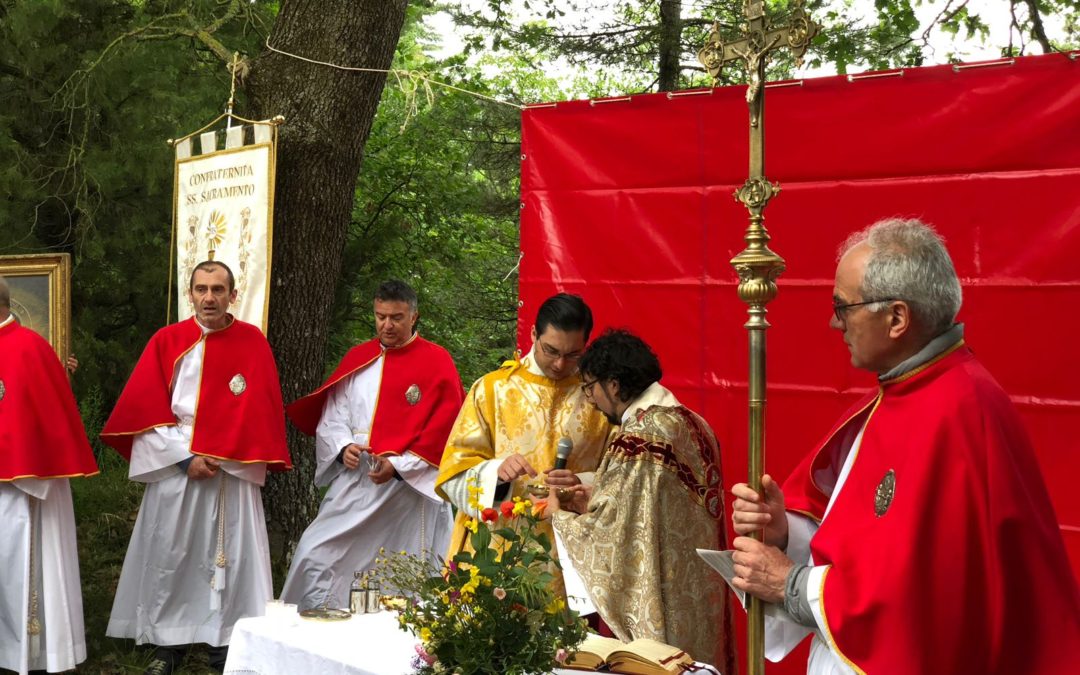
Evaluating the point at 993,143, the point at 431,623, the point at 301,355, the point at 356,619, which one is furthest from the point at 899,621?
the point at 301,355

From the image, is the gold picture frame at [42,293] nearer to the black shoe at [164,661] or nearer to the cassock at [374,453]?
the cassock at [374,453]

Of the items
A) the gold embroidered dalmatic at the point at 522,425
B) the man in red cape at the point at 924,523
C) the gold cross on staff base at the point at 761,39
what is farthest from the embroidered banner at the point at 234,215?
the man in red cape at the point at 924,523

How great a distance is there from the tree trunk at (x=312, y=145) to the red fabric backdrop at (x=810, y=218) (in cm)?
188

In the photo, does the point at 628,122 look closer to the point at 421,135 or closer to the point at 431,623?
the point at 431,623

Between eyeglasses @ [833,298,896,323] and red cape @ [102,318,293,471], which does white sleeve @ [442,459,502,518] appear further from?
eyeglasses @ [833,298,896,323]

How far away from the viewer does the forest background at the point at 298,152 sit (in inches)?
Answer: 287

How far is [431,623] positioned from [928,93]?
Result: 10.5 feet

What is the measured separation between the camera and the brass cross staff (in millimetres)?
2992

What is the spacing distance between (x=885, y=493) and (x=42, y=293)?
211 inches

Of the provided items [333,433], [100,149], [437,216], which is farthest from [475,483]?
[437,216]

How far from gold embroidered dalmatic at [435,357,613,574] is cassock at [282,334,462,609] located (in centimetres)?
140

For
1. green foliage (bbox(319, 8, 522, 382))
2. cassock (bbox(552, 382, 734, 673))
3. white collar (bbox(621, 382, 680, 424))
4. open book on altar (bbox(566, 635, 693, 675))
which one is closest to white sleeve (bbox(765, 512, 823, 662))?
open book on altar (bbox(566, 635, 693, 675))

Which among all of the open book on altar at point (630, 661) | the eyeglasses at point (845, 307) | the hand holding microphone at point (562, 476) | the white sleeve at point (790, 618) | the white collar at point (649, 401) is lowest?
the open book on altar at point (630, 661)

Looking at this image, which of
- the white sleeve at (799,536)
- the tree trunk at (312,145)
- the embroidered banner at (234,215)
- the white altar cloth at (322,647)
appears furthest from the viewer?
the tree trunk at (312,145)
